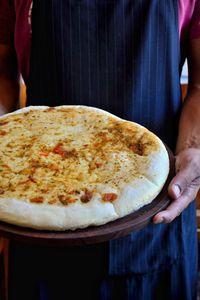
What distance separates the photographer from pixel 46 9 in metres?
1.20

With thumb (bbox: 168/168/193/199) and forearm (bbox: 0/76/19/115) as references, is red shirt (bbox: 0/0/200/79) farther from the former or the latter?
thumb (bbox: 168/168/193/199)

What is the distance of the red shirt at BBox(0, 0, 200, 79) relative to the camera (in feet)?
4.10

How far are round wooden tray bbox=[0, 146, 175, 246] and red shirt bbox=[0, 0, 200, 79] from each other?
0.64 m

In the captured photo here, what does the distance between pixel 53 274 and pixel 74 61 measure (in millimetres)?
700

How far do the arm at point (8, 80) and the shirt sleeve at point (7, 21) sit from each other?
0.08 ft

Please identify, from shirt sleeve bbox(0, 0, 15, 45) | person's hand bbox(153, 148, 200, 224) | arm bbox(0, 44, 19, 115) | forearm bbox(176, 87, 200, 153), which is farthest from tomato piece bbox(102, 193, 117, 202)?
shirt sleeve bbox(0, 0, 15, 45)

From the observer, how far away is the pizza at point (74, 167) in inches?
35.1

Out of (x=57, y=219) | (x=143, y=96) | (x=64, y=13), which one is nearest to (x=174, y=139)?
(x=143, y=96)

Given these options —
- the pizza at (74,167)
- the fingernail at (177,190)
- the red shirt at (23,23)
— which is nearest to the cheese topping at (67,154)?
the pizza at (74,167)

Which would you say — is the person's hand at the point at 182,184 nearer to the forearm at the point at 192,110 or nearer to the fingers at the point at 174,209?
the fingers at the point at 174,209

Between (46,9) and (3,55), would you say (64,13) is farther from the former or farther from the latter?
(3,55)

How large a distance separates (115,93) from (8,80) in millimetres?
392

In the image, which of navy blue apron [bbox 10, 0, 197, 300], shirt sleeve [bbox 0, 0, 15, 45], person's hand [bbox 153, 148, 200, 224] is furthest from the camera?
shirt sleeve [bbox 0, 0, 15, 45]

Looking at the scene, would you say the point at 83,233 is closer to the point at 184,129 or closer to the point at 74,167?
the point at 74,167
